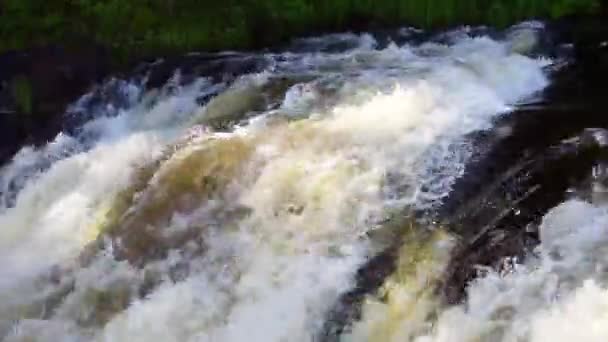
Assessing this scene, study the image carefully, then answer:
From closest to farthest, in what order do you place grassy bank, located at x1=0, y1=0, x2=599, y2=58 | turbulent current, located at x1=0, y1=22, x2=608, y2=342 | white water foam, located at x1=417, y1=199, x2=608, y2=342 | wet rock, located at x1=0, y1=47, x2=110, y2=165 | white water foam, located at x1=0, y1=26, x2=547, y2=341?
white water foam, located at x1=417, y1=199, x2=608, y2=342
turbulent current, located at x1=0, y1=22, x2=608, y2=342
white water foam, located at x1=0, y1=26, x2=547, y2=341
wet rock, located at x1=0, y1=47, x2=110, y2=165
grassy bank, located at x1=0, y1=0, x2=599, y2=58

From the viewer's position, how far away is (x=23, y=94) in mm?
8469

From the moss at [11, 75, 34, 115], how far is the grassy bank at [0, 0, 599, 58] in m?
0.56

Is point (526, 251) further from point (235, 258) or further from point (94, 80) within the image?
point (94, 80)

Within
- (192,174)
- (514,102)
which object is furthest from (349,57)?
(192,174)

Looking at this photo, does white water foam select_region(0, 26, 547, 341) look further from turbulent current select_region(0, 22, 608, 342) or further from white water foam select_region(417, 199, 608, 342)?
white water foam select_region(417, 199, 608, 342)

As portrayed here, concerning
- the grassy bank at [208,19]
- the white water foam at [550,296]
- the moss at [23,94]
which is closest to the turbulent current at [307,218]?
the white water foam at [550,296]

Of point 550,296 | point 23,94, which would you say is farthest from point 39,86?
point 550,296

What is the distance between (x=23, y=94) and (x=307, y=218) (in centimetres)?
432

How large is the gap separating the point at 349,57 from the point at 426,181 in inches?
103

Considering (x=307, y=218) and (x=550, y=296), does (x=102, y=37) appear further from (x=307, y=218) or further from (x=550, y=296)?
(x=550, y=296)

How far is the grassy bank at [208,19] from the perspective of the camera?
835cm

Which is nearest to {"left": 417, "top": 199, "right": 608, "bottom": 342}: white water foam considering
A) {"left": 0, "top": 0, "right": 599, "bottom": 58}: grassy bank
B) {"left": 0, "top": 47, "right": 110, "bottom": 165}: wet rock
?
{"left": 0, "top": 0, "right": 599, "bottom": 58}: grassy bank

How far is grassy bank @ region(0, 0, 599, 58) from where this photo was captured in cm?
Result: 835

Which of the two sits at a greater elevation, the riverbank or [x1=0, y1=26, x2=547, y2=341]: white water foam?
the riverbank
